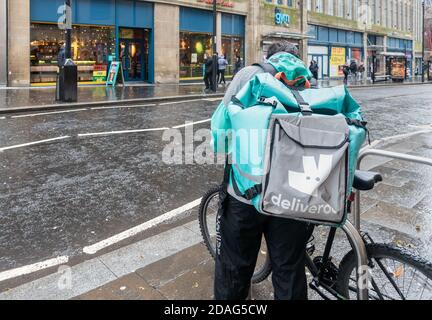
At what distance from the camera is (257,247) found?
237 centimetres

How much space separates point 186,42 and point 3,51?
35.7 feet

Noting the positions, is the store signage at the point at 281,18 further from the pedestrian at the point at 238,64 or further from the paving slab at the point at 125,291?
the paving slab at the point at 125,291

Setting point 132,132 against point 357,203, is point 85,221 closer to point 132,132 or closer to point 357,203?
point 357,203

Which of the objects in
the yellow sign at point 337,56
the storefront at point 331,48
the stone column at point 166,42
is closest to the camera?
the stone column at point 166,42

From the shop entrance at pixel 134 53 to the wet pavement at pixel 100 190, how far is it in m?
14.8

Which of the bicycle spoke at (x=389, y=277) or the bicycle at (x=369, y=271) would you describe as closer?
the bicycle at (x=369, y=271)

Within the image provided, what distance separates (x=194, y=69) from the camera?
26906 mm

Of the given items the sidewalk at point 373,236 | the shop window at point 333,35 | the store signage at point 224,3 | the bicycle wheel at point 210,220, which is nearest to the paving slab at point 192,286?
the sidewalk at point 373,236

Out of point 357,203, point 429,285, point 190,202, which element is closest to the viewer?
point 429,285

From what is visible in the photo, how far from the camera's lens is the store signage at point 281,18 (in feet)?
105

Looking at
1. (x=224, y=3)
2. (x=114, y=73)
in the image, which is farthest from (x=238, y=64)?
(x=114, y=73)

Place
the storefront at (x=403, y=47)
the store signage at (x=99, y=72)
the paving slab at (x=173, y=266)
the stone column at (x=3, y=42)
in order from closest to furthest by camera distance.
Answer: the paving slab at (x=173, y=266) → the stone column at (x=3, y=42) → the store signage at (x=99, y=72) → the storefront at (x=403, y=47)

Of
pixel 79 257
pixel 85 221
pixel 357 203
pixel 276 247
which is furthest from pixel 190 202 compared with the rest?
pixel 276 247

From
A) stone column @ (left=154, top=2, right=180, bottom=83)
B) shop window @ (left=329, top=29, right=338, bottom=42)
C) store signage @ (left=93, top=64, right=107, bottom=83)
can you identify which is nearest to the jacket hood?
store signage @ (left=93, top=64, right=107, bottom=83)
